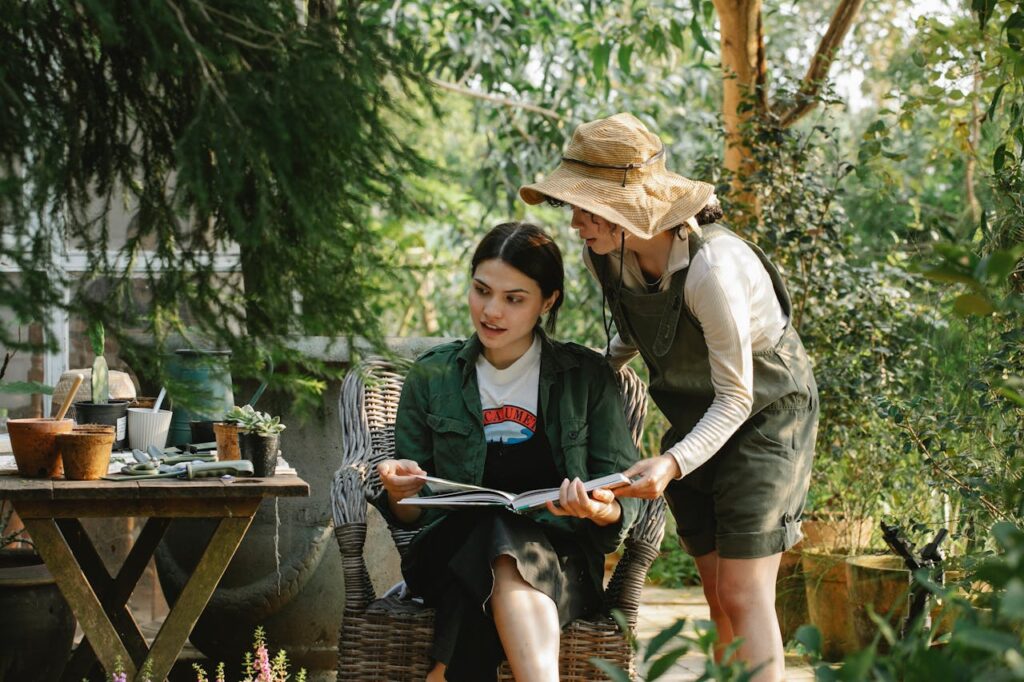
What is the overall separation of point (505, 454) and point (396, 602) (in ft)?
1.21

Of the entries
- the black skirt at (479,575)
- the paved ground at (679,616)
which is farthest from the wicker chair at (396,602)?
the paved ground at (679,616)

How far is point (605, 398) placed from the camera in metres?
2.47

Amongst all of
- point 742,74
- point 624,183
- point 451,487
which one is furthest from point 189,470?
point 742,74

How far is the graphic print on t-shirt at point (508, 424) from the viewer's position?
2447 mm

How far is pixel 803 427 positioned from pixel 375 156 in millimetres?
1220

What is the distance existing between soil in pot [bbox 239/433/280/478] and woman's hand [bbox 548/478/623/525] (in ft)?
2.26

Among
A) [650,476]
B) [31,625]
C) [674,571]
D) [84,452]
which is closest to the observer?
[650,476]

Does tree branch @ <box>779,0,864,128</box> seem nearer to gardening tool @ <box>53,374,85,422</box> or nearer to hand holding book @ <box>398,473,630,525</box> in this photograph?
hand holding book @ <box>398,473,630,525</box>

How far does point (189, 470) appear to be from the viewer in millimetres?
2453

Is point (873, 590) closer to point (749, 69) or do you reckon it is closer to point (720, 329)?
point (720, 329)

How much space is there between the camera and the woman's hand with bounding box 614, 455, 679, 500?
2062 millimetres

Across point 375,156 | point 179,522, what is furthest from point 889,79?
point 375,156

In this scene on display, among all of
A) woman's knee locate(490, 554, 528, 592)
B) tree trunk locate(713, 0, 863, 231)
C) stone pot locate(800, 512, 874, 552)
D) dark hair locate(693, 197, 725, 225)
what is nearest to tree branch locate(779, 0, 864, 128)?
tree trunk locate(713, 0, 863, 231)

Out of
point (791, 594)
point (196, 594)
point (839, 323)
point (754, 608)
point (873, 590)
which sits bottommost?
point (791, 594)
